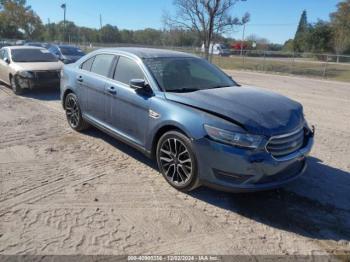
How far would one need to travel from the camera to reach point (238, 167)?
3656mm

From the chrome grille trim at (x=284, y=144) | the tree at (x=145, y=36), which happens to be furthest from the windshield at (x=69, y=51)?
the tree at (x=145, y=36)

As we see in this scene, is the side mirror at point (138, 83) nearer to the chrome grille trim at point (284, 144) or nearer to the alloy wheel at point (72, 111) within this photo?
the chrome grille trim at point (284, 144)

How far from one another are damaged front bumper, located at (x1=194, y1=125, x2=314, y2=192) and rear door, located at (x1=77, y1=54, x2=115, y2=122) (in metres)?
2.28

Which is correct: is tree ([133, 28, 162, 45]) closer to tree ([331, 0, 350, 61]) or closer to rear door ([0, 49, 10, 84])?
tree ([331, 0, 350, 61])

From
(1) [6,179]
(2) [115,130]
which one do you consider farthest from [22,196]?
(2) [115,130]

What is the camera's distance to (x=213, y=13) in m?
25.2

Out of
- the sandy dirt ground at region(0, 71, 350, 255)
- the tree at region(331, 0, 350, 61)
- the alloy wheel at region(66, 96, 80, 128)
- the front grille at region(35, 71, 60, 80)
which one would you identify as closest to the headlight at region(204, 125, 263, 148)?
the sandy dirt ground at region(0, 71, 350, 255)

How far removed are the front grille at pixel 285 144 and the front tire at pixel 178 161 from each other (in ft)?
2.83

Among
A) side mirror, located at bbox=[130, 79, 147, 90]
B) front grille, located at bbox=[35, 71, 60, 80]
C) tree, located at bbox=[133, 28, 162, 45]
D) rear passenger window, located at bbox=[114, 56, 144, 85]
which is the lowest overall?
front grille, located at bbox=[35, 71, 60, 80]

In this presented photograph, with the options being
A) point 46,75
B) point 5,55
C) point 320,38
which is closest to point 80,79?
point 46,75

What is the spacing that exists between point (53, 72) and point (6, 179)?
6652 millimetres

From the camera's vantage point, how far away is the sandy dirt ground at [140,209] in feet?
10.8

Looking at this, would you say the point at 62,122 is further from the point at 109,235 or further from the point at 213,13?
the point at 213,13

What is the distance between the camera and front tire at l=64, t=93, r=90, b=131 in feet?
20.9
